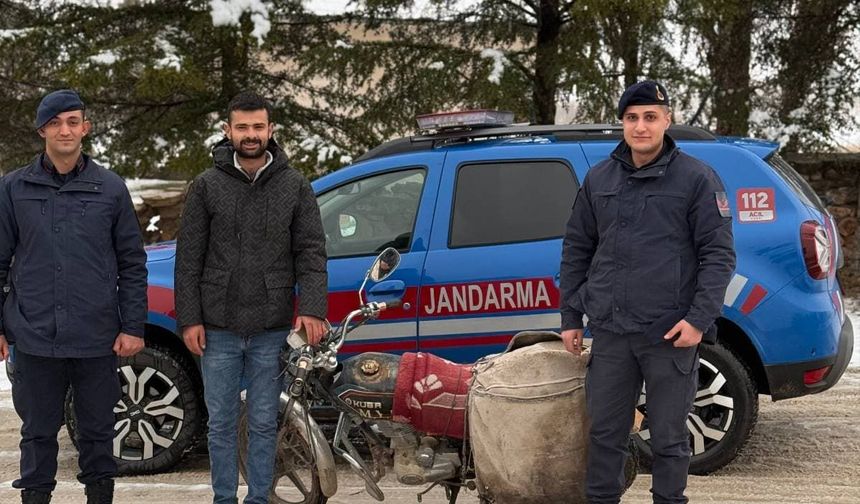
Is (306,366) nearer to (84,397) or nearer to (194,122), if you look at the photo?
(84,397)

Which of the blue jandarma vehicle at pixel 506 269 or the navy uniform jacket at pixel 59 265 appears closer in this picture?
the navy uniform jacket at pixel 59 265

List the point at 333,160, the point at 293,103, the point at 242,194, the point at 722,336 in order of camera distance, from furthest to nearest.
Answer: the point at 293,103, the point at 333,160, the point at 722,336, the point at 242,194

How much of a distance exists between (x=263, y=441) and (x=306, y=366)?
0.35m

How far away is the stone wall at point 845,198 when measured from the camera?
480 inches

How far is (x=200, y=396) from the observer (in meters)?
5.80

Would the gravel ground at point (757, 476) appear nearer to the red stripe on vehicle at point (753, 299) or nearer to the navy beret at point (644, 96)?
the red stripe on vehicle at point (753, 299)

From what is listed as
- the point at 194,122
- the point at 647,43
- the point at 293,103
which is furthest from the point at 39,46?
the point at 647,43

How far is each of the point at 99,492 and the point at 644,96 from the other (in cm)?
269

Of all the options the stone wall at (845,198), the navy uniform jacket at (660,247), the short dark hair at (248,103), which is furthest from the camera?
the stone wall at (845,198)

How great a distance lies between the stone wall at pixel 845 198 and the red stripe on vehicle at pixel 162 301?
27.8 ft

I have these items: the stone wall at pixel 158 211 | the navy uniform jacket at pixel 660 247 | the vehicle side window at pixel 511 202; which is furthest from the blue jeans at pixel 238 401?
the stone wall at pixel 158 211

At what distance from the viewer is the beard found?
4.24 m

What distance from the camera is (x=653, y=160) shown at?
4070mm

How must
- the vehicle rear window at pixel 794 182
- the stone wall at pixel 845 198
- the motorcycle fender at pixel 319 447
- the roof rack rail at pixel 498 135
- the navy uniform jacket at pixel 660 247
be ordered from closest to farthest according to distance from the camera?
the navy uniform jacket at pixel 660 247 < the motorcycle fender at pixel 319 447 < the vehicle rear window at pixel 794 182 < the roof rack rail at pixel 498 135 < the stone wall at pixel 845 198
